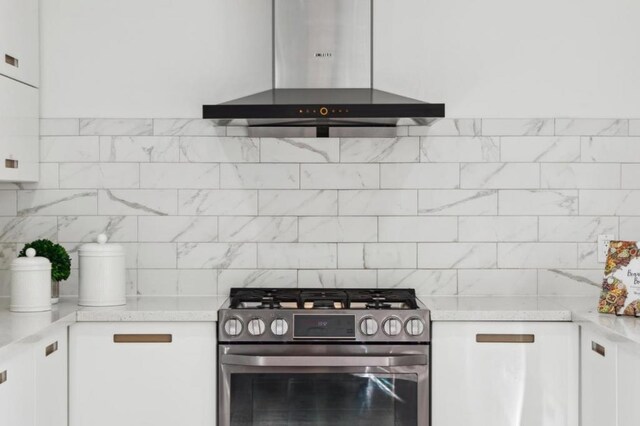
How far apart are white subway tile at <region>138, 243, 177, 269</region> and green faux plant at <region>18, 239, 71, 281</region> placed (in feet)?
1.27

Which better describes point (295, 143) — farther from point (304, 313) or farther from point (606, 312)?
point (606, 312)

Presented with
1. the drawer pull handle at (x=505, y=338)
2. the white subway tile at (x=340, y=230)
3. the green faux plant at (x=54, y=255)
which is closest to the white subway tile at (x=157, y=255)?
the green faux plant at (x=54, y=255)

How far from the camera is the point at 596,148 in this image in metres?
3.65

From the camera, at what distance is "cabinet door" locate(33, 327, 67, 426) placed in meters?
2.74

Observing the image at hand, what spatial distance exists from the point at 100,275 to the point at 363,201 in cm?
121

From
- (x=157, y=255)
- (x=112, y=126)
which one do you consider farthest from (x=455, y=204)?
(x=112, y=126)

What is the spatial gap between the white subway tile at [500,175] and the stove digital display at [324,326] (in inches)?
38.6

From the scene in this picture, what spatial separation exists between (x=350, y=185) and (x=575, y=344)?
1205 millimetres

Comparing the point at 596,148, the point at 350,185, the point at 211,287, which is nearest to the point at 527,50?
the point at 596,148

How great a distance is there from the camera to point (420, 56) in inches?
144

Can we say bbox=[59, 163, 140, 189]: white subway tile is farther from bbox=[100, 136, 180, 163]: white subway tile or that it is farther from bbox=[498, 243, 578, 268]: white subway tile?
bbox=[498, 243, 578, 268]: white subway tile

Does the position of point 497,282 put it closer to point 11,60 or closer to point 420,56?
point 420,56

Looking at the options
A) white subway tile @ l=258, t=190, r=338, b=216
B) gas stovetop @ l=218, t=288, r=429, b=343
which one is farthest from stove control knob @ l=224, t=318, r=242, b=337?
white subway tile @ l=258, t=190, r=338, b=216

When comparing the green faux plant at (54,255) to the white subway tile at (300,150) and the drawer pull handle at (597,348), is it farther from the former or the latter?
the drawer pull handle at (597,348)
